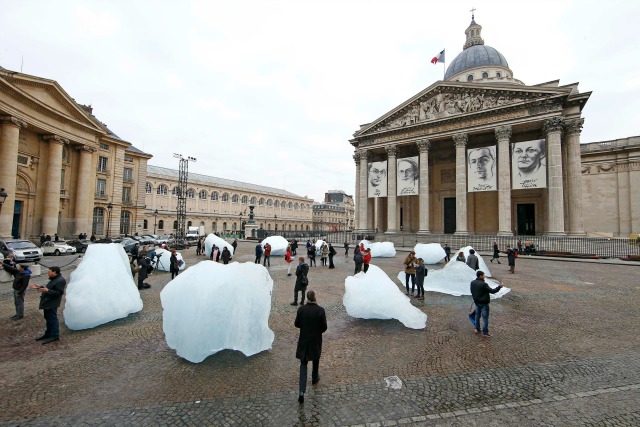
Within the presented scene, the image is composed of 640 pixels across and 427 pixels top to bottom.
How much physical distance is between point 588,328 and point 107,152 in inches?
1843

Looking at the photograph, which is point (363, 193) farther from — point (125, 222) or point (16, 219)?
point (16, 219)

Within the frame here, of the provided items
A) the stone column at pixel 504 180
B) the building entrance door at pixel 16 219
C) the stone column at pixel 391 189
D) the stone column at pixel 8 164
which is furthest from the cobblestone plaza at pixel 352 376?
the stone column at pixel 391 189

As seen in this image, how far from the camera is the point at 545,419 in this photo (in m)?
3.99

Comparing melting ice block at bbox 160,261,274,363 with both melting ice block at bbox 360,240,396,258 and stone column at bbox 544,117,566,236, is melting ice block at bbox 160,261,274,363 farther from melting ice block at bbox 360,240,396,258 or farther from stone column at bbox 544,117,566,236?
stone column at bbox 544,117,566,236

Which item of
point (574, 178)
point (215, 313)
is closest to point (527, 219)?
point (574, 178)

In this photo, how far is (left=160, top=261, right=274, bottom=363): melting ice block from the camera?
18.6ft

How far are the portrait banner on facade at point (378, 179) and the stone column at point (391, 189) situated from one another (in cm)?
84

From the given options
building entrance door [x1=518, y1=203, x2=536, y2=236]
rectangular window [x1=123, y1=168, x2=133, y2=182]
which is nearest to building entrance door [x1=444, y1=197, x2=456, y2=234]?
building entrance door [x1=518, y1=203, x2=536, y2=236]

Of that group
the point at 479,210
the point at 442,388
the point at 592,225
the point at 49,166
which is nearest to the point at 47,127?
the point at 49,166

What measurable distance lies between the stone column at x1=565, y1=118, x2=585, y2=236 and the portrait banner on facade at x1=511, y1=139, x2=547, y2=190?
3.22 meters

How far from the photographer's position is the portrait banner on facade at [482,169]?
2952 centimetres

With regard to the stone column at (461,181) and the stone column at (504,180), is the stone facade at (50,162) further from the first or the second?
the stone column at (504,180)

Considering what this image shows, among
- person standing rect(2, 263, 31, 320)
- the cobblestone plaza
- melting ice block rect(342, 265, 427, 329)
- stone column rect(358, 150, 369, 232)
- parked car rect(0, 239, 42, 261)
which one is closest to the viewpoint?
the cobblestone plaza

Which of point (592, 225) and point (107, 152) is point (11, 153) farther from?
point (592, 225)
